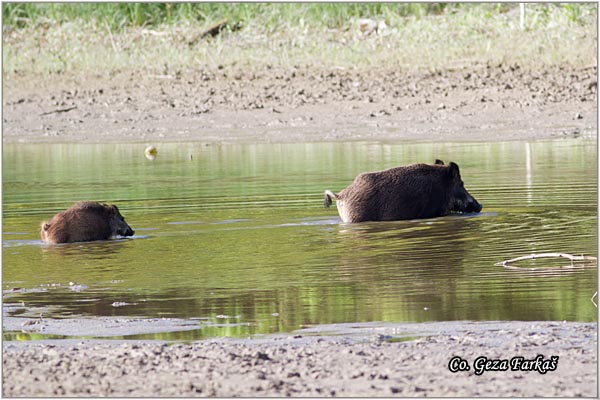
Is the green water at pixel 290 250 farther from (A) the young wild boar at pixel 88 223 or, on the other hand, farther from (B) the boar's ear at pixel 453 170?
(B) the boar's ear at pixel 453 170

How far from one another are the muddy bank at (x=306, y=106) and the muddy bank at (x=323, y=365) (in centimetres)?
1286

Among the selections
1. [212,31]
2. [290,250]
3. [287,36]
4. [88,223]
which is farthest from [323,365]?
[212,31]

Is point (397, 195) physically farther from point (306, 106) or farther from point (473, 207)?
point (306, 106)

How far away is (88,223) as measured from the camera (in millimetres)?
10438

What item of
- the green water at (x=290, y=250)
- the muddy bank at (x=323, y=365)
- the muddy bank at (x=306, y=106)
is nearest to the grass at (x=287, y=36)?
the muddy bank at (x=306, y=106)

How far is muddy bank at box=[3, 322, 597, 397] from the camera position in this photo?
5.25m

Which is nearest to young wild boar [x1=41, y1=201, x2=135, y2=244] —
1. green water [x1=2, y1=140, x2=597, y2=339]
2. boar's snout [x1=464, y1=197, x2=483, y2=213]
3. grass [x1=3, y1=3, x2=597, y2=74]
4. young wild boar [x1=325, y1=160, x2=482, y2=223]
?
green water [x1=2, y1=140, x2=597, y2=339]

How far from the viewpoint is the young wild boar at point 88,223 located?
408 inches

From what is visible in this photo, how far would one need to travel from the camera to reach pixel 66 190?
46.7 ft

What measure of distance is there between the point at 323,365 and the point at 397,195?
5387mm

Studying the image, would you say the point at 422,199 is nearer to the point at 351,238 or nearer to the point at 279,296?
the point at 351,238

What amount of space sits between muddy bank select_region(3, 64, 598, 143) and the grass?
1.63 ft

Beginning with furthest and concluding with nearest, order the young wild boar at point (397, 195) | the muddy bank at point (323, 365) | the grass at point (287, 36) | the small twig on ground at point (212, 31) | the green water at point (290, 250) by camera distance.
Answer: the small twig on ground at point (212, 31)
the grass at point (287, 36)
the young wild boar at point (397, 195)
the green water at point (290, 250)
the muddy bank at point (323, 365)

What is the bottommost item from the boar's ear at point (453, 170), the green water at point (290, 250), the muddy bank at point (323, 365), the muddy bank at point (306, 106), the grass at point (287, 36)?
the muddy bank at point (323, 365)
